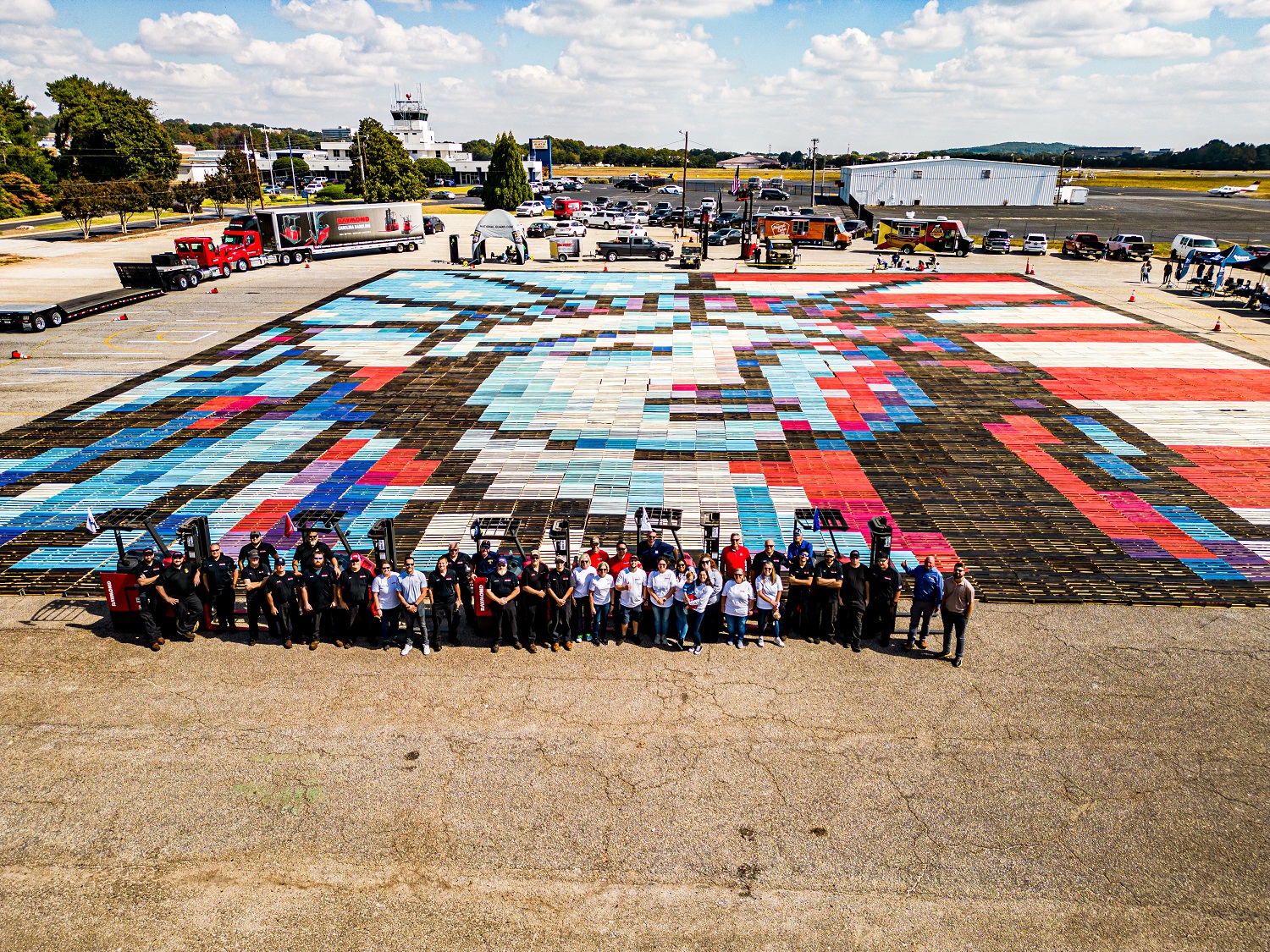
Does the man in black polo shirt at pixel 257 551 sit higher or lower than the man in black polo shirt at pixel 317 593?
higher

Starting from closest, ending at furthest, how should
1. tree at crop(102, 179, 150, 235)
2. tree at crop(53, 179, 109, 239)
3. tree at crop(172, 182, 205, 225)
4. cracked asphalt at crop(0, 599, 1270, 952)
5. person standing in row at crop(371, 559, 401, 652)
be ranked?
cracked asphalt at crop(0, 599, 1270, 952) → person standing in row at crop(371, 559, 401, 652) → tree at crop(53, 179, 109, 239) → tree at crop(102, 179, 150, 235) → tree at crop(172, 182, 205, 225)

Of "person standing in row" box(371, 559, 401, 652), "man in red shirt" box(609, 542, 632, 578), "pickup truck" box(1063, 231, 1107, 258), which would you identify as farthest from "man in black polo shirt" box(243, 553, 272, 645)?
"pickup truck" box(1063, 231, 1107, 258)

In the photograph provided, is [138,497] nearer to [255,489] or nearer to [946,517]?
[255,489]

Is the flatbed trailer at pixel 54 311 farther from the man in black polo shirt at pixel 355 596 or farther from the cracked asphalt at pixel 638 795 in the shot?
the man in black polo shirt at pixel 355 596

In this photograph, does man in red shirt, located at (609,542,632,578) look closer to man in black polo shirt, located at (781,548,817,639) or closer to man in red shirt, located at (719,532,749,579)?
man in red shirt, located at (719,532,749,579)

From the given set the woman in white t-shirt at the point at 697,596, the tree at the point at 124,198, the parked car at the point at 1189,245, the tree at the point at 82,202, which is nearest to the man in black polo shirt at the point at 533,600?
the woman in white t-shirt at the point at 697,596

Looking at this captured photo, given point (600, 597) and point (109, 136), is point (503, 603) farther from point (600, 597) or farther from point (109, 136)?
point (109, 136)
